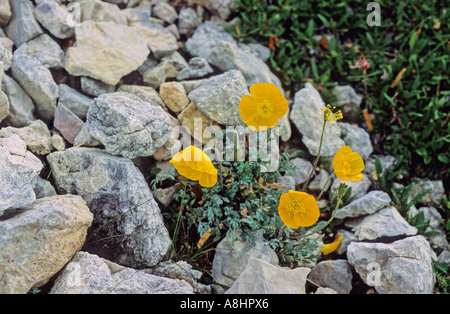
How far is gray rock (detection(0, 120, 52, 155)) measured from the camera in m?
3.15

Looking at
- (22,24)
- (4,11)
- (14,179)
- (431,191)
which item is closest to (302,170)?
(431,191)

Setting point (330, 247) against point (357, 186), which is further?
point (357, 186)

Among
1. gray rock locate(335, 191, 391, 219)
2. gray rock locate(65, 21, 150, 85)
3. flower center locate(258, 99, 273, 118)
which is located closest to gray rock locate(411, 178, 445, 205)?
gray rock locate(335, 191, 391, 219)

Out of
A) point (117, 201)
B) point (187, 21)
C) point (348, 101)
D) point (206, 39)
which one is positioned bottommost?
point (117, 201)

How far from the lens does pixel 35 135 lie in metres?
3.27

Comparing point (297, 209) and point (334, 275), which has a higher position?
point (297, 209)

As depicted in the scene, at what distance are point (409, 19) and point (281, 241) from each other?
3876 millimetres

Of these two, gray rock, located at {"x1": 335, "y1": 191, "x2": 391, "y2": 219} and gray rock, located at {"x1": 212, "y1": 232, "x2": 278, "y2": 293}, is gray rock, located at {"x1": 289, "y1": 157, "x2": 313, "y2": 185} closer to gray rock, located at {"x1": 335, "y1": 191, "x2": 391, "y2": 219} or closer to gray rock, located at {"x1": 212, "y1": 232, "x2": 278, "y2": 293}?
gray rock, located at {"x1": 335, "y1": 191, "x2": 391, "y2": 219}

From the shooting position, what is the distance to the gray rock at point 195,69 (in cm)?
411

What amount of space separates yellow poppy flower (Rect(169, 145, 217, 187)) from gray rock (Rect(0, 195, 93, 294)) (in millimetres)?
885

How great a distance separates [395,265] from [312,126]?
5.53 feet

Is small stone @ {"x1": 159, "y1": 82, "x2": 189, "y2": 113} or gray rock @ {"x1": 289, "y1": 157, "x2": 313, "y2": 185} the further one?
gray rock @ {"x1": 289, "y1": 157, "x2": 313, "y2": 185}

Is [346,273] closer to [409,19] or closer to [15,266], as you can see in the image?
[15,266]

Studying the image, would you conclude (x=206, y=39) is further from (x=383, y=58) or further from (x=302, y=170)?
(x=383, y=58)
